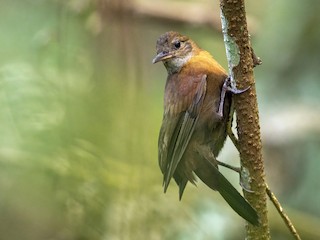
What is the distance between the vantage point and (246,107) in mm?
1926

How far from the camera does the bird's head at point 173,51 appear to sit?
2.62 meters

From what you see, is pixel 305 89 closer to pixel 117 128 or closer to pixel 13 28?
pixel 117 128

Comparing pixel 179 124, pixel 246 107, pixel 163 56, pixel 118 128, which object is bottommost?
pixel 118 128

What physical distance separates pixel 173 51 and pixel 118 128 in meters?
1.30

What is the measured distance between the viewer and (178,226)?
3.62 metres

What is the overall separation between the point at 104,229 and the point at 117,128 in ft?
1.87

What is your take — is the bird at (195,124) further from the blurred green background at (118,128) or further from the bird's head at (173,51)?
the blurred green background at (118,128)

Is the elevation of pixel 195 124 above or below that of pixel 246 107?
below

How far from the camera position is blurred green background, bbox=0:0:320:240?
3.48 metres

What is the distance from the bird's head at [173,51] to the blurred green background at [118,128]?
535 millimetres

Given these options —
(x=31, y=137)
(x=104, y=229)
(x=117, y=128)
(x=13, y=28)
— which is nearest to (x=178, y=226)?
(x=104, y=229)

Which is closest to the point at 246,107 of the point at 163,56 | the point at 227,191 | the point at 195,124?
the point at 227,191

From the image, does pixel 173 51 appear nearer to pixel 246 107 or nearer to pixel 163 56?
pixel 163 56

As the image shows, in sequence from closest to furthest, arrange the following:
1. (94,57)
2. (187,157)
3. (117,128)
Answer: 1. (187,157)
2. (117,128)
3. (94,57)
